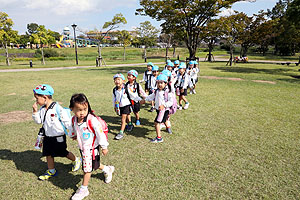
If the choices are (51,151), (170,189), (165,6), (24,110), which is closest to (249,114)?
(170,189)

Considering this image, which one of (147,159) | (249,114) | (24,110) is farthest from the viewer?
(24,110)

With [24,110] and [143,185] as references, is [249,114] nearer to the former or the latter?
[143,185]

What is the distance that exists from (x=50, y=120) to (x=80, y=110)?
0.81m

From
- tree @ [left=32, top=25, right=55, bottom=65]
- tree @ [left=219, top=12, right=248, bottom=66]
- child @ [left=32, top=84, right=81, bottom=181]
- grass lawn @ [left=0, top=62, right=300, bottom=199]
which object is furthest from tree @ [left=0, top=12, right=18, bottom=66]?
child @ [left=32, top=84, right=81, bottom=181]

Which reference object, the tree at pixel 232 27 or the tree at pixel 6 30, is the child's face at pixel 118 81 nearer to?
the tree at pixel 232 27

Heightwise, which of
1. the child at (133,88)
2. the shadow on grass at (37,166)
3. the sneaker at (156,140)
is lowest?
the shadow on grass at (37,166)

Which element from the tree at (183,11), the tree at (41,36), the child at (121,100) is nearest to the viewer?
the child at (121,100)

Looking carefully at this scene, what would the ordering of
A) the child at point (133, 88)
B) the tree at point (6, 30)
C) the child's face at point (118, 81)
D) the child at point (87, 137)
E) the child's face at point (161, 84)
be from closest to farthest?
1. the child at point (87, 137)
2. the child's face at point (161, 84)
3. the child's face at point (118, 81)
4. the child at point (133, 88)
5. the tree at point (6, 30)

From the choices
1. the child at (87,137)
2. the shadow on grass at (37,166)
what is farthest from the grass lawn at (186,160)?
the child at (87,137)

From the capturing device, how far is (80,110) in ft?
9.21

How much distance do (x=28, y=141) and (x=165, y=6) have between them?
1744cm

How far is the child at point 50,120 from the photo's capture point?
3.17 m

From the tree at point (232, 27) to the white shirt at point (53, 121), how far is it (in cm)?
1986

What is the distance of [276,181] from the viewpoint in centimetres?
345
